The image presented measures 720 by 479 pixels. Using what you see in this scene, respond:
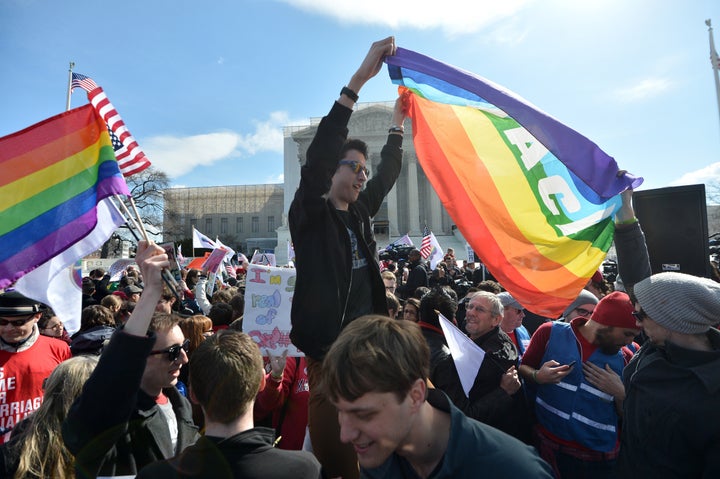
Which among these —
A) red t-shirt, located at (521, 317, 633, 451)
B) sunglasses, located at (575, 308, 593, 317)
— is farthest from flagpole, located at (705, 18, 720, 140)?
red t-shirt, located at (521, 317, 633, 451)

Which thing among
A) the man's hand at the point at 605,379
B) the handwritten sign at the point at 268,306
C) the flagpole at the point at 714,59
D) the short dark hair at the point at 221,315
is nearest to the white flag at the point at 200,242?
the short dark hair at the point at 221,315

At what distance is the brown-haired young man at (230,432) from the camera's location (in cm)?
162

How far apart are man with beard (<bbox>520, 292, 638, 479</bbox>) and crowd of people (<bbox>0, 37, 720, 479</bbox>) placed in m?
0.01

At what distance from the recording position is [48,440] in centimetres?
195

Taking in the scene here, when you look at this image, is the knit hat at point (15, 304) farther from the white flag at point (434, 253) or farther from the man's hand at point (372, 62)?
the white flag at point (434, 253)

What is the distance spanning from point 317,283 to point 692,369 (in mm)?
1699

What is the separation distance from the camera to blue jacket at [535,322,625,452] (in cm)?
288

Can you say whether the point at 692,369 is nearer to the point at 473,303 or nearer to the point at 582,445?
the point at 582,445

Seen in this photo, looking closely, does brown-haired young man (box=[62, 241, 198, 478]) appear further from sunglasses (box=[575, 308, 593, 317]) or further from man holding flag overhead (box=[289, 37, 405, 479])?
sunglasses (box=[575, 308, 593, 317])

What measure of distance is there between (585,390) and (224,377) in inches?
92.8

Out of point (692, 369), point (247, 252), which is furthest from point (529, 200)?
point (247, 252)

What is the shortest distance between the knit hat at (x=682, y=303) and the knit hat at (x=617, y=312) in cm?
77

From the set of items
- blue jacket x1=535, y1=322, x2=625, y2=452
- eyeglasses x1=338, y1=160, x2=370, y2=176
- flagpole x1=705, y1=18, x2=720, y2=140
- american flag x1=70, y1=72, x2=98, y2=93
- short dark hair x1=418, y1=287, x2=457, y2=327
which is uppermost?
flagpole x1=705, y1=18, x2=720, y2=140

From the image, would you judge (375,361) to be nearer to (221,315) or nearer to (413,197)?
(221,315)
